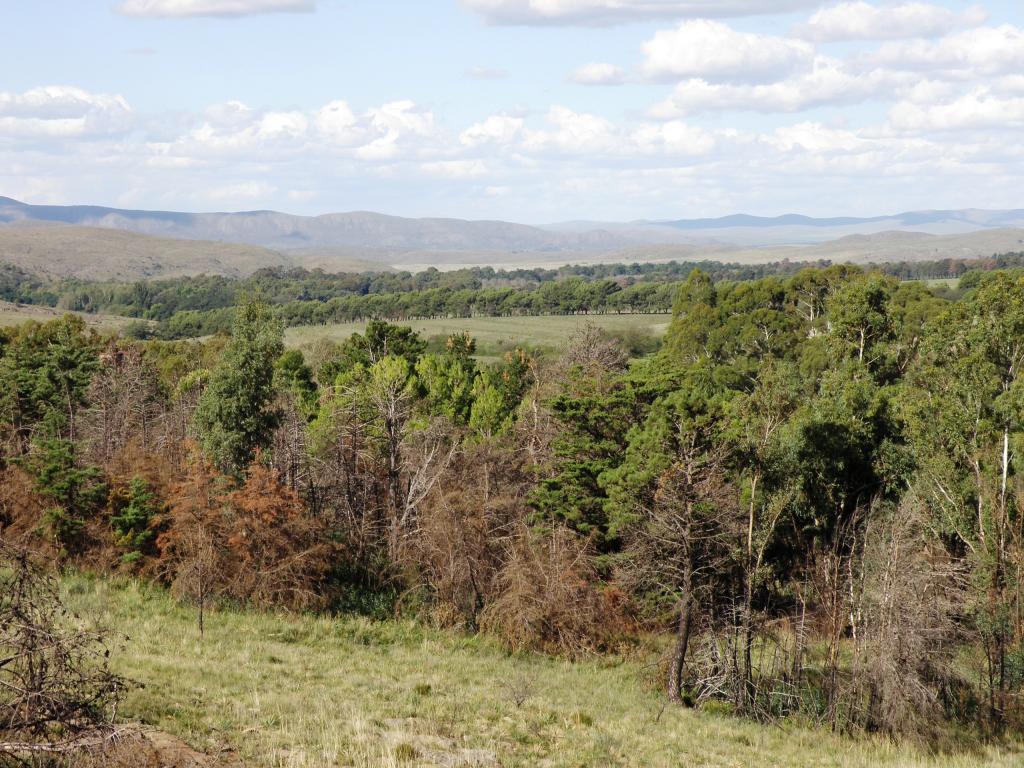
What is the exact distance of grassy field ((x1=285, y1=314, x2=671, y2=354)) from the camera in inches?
4906

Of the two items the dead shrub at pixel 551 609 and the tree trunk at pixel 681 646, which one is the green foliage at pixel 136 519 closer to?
the dead shrub at pixel 551 609

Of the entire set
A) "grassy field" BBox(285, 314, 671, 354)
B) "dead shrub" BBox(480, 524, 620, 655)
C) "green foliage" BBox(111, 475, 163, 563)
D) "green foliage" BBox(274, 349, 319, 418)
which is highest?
"grassy field" BBox(285, 314, 671, 354)

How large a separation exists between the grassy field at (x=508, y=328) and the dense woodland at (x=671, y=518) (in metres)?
72.3

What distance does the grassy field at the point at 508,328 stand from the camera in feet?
409

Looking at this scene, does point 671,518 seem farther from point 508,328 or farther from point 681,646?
point 508,328

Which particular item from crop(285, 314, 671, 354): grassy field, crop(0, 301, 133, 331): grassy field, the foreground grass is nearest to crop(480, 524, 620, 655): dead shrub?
the foreground grass

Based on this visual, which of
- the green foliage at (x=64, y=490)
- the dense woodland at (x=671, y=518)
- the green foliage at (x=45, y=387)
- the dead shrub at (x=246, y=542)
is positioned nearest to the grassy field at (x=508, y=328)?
the green foliage at (x=45, y=387)

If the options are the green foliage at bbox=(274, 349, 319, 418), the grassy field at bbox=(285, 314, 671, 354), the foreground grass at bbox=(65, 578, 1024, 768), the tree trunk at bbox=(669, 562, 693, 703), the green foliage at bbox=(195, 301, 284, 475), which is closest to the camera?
the foreground grass at bbox=(65, 578, 1024, 768)

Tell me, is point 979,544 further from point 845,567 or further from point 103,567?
point 103,567

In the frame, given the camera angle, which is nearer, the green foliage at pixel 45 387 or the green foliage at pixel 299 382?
the green foliage at pixel 45 387

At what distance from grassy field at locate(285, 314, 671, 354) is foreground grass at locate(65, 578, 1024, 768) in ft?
277

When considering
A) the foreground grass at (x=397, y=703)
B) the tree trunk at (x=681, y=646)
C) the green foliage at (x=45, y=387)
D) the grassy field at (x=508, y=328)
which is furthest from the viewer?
the grassy field at (x=508, y=328)

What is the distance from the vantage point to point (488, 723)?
2059 cm

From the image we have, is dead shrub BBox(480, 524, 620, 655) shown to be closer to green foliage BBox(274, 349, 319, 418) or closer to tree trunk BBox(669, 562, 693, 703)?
tree trunk BBox(669, 562, 693, 703)
